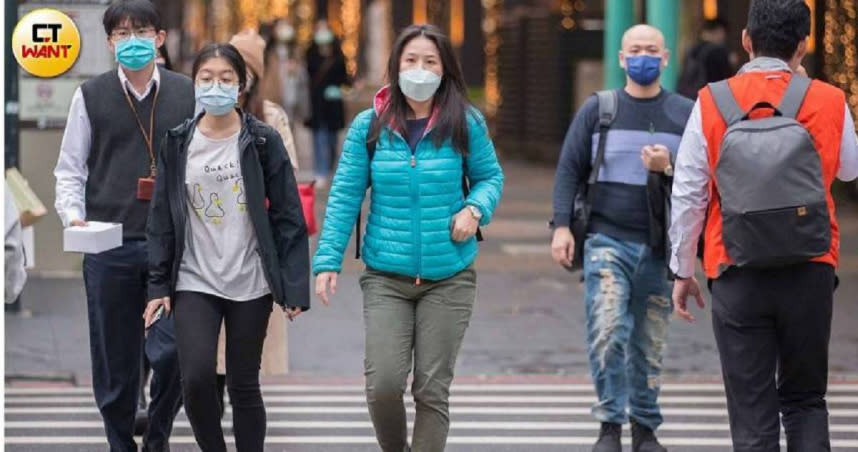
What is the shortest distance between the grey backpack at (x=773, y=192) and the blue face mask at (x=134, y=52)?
2513 mm

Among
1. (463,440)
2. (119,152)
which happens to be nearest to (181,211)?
(119,152)

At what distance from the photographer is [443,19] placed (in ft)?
121

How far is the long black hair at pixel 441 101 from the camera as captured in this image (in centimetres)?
690

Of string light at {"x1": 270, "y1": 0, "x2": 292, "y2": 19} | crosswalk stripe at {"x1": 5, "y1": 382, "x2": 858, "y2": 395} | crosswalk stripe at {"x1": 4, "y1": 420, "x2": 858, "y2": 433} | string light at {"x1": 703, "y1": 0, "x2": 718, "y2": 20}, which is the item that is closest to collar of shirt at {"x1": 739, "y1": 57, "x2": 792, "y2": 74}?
crosswalk stripe at {"x1": 4, "y1": 420, "x2": 858, "y2": 433}

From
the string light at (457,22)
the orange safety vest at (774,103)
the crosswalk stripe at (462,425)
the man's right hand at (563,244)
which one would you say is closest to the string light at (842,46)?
the crosswalk stripe at (462,425)

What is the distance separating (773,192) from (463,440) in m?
3.47

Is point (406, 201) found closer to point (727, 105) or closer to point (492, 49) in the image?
point (727, 105)

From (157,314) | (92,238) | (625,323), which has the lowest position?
(625,323)

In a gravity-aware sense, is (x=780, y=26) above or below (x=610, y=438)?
above

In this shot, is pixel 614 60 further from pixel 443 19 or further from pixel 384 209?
pixel 443 19

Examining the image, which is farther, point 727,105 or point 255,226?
point 255,226

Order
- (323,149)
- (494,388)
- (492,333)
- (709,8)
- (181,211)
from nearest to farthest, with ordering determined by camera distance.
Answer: (181,211)
(494,388)
(492,333)
(709,8)
(323,149)

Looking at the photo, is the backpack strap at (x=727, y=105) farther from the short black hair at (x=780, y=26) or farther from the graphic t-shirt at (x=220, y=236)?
the graphic t-shirt at (x=220, y=236)

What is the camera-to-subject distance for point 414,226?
6.83 m
